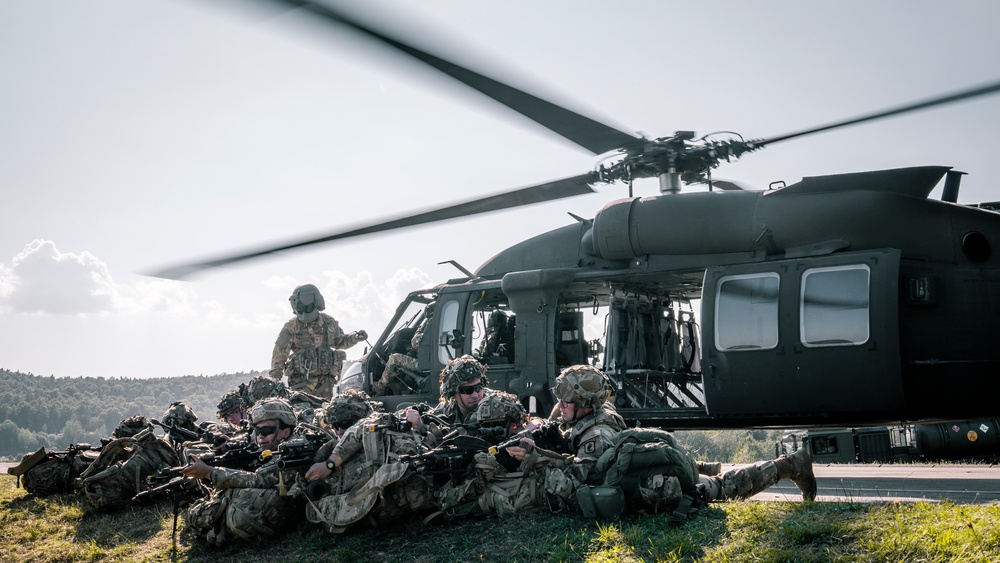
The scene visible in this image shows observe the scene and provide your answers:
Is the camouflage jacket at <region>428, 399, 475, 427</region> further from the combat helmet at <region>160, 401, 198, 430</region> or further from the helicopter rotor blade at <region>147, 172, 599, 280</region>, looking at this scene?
the combat helmet at <region>160, 401, 198, 430</region>

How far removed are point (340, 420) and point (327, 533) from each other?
90 centimetres

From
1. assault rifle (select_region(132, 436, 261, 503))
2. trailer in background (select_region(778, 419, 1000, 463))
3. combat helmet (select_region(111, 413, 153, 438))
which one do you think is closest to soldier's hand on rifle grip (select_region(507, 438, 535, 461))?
assault rifle (select_region(132, 436, 261, 503))

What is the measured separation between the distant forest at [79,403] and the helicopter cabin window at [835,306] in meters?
55.8

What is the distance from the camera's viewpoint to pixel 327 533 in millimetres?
6457

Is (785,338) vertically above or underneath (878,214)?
underneath

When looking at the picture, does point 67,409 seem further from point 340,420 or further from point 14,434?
point 340,420

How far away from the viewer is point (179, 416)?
9.89m

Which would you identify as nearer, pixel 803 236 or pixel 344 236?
pixel 803 236

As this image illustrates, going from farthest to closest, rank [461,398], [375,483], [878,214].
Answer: [878,214] < [461,398] < [375,483]

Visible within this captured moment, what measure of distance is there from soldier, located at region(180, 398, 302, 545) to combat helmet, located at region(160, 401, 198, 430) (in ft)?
10.6

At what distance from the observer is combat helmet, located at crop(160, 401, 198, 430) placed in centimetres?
976

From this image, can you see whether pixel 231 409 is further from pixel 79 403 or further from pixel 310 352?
pixel 79 403

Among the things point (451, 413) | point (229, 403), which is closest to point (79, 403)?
point (229, 403)

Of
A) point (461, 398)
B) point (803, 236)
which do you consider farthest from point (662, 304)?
point (461, 398)
